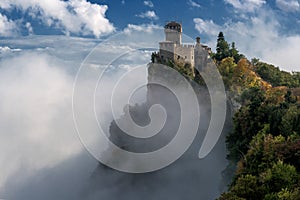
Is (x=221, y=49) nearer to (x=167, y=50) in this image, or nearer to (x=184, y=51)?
(x=184, y=51)

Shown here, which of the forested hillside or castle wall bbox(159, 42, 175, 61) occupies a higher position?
castle wall bbox(159, 42, 175, 61)

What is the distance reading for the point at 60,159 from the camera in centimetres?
9438

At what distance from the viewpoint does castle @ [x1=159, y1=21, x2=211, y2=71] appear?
41969 millimetres

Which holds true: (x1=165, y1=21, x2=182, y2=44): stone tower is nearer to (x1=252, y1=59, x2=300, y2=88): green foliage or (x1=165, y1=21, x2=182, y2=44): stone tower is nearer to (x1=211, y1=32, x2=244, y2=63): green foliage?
(x1=211, y1=32, x2=244, y2=63): green foliage

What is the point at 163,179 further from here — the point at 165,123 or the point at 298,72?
the point at 298,72

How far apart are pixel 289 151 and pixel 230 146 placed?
11.0 metres

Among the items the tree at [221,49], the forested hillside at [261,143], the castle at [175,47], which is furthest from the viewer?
the tree at [221,49]

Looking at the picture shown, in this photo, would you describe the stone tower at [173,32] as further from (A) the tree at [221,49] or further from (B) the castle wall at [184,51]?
(A) the tree at [221,49]

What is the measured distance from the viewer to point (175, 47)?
42.2m

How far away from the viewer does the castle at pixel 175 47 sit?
41969 millimetres

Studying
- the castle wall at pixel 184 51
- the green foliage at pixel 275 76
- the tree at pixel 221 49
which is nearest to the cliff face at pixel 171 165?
the castle wall at pixel 184 51

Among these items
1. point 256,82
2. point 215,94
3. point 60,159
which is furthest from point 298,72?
point 60,159

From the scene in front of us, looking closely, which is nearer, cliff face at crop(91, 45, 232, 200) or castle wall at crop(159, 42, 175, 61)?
cliff face at crop(91, 45, 232, 200)

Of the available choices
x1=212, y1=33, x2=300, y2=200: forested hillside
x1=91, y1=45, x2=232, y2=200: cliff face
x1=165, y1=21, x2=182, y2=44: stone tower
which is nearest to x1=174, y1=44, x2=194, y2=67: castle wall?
x1=165, y1=21, x2=182, y2=44: stone tower
